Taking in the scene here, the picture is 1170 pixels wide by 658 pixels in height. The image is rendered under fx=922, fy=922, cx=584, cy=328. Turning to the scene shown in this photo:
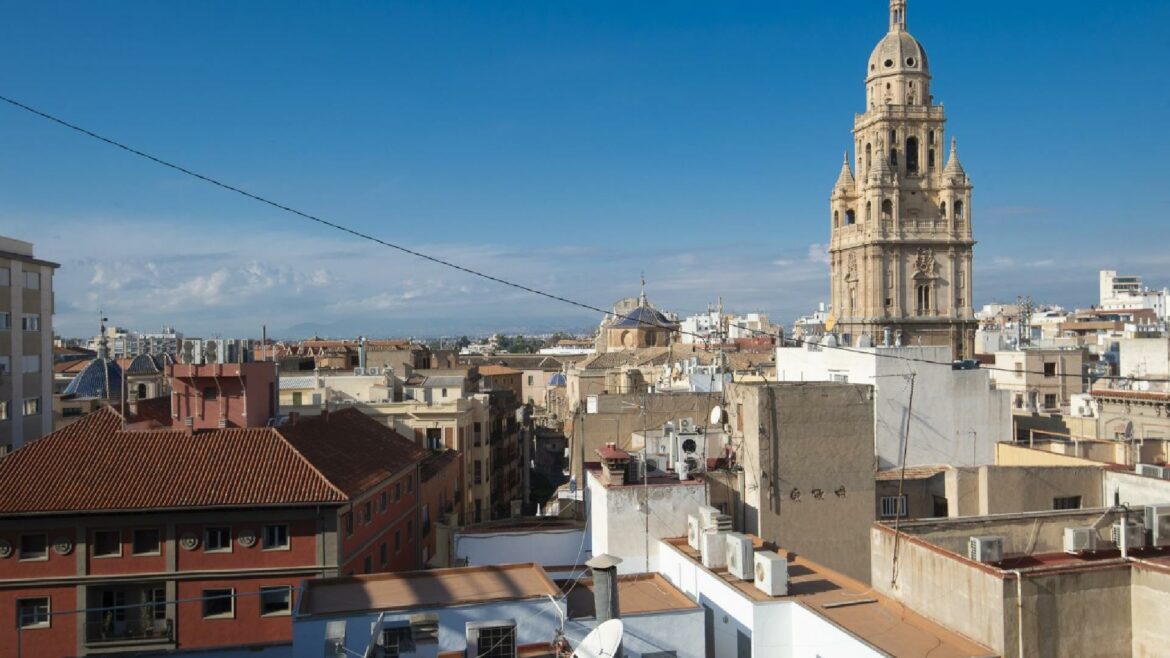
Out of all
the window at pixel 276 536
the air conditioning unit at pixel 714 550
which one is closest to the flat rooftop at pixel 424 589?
the air conditioning unit at pixel 714 550

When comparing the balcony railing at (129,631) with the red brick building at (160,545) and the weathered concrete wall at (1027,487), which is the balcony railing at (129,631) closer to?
the red brick building at (160,545)

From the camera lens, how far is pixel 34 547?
19.5 metres

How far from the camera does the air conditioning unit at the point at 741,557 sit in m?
15.6

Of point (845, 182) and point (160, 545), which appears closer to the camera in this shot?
point (160, 545)

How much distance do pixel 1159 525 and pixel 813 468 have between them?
6.67m

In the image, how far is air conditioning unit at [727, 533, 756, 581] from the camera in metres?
15.6

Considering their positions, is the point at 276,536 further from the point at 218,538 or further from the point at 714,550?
the point at 714,550

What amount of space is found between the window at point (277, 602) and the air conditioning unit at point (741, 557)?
9943mm

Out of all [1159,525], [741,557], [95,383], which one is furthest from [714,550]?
[95,383]

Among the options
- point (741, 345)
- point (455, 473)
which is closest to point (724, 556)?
point (455, 473)

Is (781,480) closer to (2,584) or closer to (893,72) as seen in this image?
(2,584)

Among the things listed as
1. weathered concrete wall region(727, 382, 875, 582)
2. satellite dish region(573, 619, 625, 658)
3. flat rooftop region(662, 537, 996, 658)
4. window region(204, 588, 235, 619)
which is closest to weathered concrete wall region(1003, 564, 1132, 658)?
flat rooftop region(662, 537, 996, 658)

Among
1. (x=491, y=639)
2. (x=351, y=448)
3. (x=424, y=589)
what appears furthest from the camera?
(x=351, y=448)

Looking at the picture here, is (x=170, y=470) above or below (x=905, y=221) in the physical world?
below
